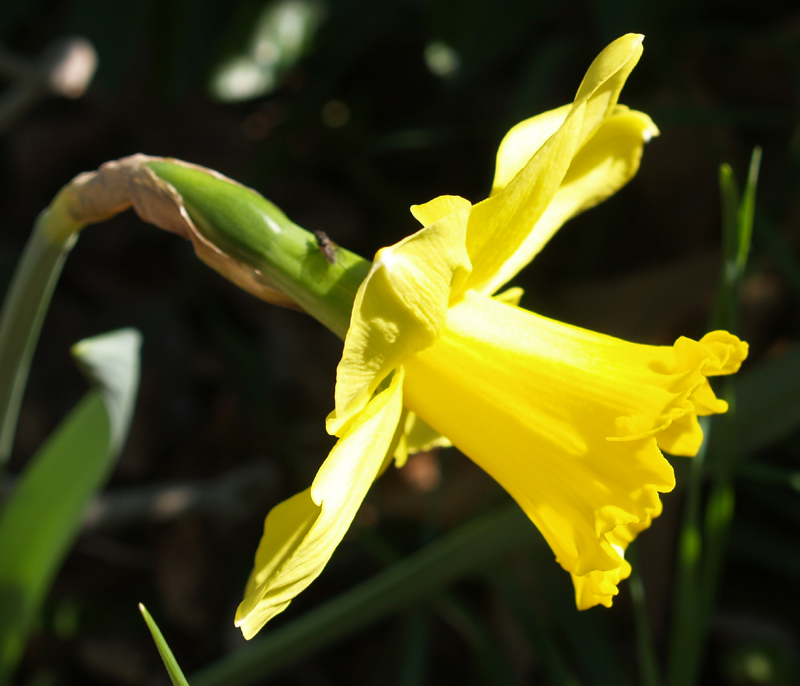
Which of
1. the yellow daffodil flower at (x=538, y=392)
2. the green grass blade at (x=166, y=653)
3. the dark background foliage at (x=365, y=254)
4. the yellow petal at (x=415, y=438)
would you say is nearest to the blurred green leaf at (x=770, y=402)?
the dark background foliage at (x=365, y=254)

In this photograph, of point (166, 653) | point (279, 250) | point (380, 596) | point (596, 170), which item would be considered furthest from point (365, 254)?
point (166, 653)

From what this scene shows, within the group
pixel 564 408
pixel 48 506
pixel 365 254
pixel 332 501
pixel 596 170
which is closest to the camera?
pixel 332 501

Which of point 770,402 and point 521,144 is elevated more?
point 521,144

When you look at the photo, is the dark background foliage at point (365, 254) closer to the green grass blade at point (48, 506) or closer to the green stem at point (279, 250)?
the green grass blade at point (48, 506)

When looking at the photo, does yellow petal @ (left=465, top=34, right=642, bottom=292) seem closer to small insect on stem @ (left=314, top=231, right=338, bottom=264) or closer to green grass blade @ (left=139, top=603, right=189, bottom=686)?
small insect on stem @ (left=314, top=231, right=338, bottom=264)

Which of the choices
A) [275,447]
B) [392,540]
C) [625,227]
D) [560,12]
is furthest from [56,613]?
[560,12]

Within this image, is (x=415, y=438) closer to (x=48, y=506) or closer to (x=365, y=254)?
(x=48, y=506)

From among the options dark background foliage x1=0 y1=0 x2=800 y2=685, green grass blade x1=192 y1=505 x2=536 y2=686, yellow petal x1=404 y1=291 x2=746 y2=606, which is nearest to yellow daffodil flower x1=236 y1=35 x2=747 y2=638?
yellow petal x1=404 y1=291 x2=746 y2=606

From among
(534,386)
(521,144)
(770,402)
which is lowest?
(770,402)

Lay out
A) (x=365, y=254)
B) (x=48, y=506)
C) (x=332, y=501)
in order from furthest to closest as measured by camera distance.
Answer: (x=365, y=254), (x=48, y=506), (x=332, y=501)

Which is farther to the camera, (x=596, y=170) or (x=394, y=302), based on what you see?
(x=596, y=170)
